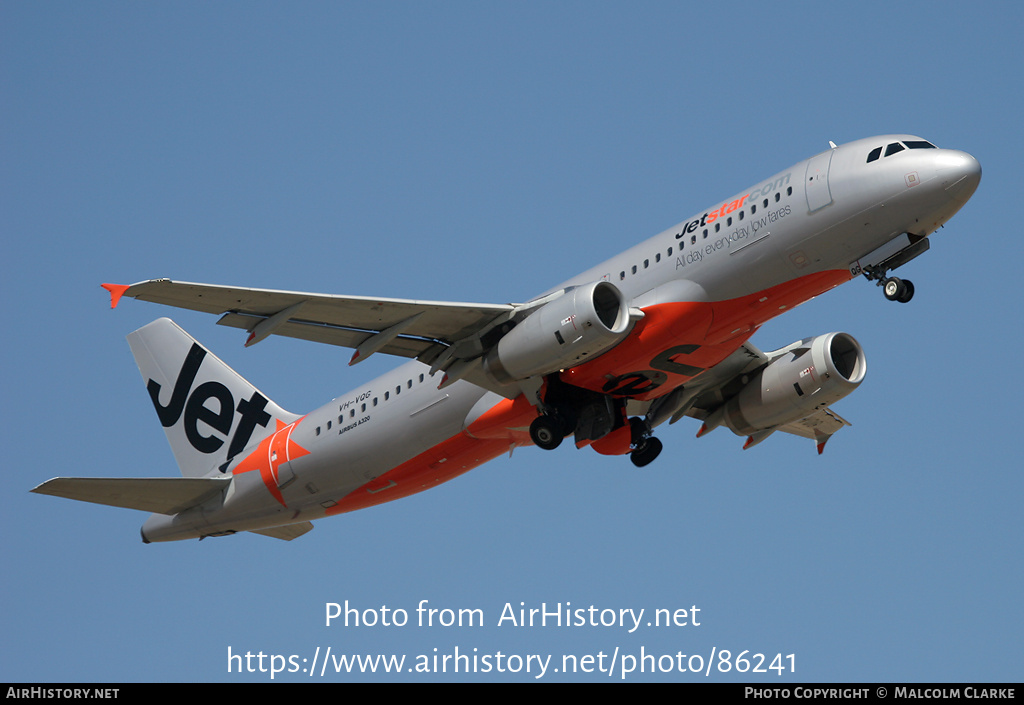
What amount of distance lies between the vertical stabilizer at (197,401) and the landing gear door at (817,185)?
53.8 feet

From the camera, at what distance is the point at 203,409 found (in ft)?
121

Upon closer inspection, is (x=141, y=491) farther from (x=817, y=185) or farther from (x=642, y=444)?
(x=817, y=185)

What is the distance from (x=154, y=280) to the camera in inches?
961

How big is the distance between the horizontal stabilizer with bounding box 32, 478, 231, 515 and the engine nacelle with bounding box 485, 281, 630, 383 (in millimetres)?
10852

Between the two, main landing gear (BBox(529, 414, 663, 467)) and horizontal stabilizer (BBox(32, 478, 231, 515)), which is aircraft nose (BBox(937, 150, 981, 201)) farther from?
horizontal stabilizer (BBox(32, 478, 231, 515))

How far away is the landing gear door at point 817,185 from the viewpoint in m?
25.9

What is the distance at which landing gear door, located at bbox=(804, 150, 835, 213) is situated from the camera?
2589 centimetres

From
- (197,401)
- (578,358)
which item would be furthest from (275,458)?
(578,358)

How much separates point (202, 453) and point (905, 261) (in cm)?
2122

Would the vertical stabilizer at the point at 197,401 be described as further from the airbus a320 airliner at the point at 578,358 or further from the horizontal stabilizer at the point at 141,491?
the horizontal stabilizer at the point at 141,491

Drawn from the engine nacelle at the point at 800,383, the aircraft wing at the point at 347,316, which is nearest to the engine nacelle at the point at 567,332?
the aircraft wing at the point at 347,316
